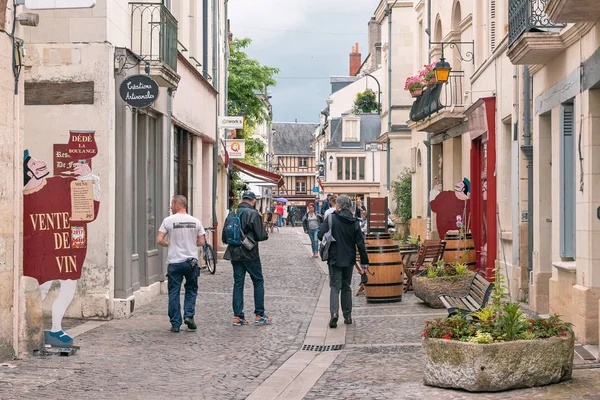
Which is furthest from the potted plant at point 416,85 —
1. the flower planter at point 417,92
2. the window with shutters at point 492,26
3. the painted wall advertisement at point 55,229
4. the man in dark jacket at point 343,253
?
the painted wall advertisement at point 55,229

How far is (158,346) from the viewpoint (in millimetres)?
10828

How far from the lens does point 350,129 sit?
79312 mm

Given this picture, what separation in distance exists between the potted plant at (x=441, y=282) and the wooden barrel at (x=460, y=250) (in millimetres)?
1385

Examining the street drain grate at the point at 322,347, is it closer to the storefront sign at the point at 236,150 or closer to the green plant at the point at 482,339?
the green plant at the point at 482,339

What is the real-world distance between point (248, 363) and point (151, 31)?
23.5ft

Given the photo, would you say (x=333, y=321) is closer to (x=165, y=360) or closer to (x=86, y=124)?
(x=165, y=360)

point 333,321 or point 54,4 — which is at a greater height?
point 54,4

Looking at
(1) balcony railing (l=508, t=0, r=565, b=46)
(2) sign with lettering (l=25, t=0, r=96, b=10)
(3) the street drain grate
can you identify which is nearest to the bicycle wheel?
(1) balcony railing (l=508, t=0, r=565, b=46)

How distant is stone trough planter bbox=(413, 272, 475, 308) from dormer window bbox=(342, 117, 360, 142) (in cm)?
6480

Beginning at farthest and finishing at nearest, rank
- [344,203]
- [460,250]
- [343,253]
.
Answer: [460,250]
[344,203]
[343,253]

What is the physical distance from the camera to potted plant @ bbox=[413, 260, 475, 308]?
46.8 ft

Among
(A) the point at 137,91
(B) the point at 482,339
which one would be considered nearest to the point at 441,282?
(A) the point at 137,91

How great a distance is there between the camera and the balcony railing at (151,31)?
592 inches

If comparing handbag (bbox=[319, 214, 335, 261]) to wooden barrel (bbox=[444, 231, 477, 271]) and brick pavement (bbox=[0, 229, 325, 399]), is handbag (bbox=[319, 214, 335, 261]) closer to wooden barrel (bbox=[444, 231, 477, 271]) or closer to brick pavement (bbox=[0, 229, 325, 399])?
brick pavement (bbox=[0, 229, 325, 399])
